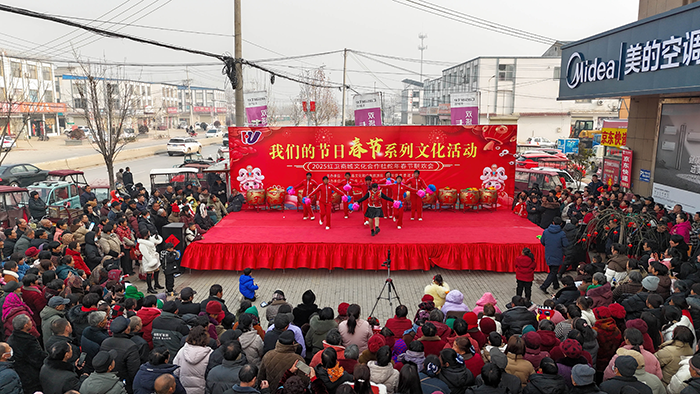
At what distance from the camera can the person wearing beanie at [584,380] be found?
398cm

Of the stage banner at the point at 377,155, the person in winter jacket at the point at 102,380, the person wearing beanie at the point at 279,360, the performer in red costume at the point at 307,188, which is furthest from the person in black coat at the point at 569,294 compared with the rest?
the stage banner at the point at 377,155

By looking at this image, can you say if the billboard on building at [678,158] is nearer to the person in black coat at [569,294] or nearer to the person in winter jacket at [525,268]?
the person in winter jacket at [525,268]

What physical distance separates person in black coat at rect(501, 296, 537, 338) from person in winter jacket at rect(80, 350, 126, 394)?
4.12m

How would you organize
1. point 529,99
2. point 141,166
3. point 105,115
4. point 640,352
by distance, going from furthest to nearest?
point 529,99 → point 141,166 → point 105,115 → point 640,352

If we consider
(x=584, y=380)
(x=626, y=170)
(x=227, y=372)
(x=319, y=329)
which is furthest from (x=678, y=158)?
(x=227, y=372)

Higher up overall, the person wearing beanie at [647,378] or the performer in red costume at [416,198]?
the performer in red costume at [416,198]

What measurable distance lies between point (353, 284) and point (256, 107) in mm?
7937

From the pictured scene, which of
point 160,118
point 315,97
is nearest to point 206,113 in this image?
point 160,118

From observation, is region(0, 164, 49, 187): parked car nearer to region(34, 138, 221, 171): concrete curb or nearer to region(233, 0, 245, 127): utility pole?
region(34, 138, 221, 171): concrete curb

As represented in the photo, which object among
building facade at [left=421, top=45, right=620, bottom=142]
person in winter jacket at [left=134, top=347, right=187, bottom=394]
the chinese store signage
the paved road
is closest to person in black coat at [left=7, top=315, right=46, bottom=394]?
person in winter jacket at [left=134, top=347, right=187, bottom=394]

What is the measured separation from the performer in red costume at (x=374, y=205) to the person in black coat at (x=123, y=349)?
6900 mm

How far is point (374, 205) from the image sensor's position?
11.8 meters

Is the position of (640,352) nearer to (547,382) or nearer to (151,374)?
(547,382)

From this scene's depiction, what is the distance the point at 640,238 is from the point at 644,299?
11.5 feet
